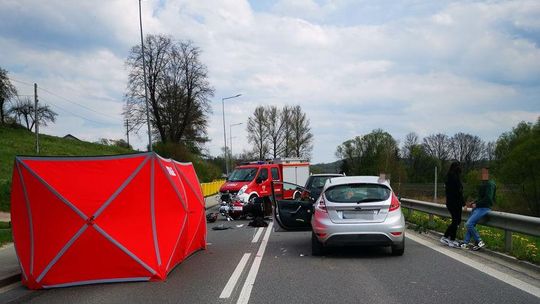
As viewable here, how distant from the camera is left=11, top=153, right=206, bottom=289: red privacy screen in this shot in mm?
8016

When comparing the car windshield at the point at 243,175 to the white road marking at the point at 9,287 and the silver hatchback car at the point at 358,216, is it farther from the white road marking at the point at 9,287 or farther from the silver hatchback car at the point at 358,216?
the white road marking at the point at 9,287

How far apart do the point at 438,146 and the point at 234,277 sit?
10271 centimetres

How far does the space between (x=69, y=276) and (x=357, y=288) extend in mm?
4192

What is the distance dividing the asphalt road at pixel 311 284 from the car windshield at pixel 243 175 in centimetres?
1266

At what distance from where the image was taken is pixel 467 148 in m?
103

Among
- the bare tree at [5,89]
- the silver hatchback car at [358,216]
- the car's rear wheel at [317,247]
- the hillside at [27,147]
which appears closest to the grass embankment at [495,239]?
the silver hatchback car at [358,216]

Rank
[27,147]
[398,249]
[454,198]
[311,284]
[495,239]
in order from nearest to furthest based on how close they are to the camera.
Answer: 1. [311,284]
2. [398,249]
3. [454,198]
4. [495,239]
5. [27,147]

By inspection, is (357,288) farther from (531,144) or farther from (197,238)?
(531,144)

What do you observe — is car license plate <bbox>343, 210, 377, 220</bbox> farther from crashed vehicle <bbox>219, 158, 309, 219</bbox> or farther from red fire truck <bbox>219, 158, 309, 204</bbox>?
red fire truck <bbox>219, 158, 309, 204</bbox>

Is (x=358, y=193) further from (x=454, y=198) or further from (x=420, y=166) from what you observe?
(x=420, y=166)

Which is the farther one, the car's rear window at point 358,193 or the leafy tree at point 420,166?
the leafy tree at point 420,166

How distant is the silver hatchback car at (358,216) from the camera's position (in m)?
9.84

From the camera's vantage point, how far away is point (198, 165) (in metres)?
50.8

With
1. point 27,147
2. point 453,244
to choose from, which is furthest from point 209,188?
point 453,244
